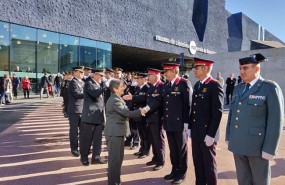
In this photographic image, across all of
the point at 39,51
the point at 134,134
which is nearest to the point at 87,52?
the point at 39,51

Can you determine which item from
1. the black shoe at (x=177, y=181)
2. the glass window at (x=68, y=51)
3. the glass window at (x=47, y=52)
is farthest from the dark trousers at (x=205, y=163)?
the glass window at (x=68, y=51)

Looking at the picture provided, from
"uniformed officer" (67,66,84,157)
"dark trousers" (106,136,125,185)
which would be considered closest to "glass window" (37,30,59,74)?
"uniformed officer" (67,66,84,157)

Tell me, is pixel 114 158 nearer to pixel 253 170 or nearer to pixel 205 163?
pixel 205 163

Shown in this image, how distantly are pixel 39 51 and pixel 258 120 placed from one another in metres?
19.6

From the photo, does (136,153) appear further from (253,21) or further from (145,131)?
(253,21)

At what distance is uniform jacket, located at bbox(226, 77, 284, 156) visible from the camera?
3010 mm

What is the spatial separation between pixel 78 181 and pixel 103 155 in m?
1.68

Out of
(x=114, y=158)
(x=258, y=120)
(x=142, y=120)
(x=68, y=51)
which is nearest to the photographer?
(x=258, y=120)

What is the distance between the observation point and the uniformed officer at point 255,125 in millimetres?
3018

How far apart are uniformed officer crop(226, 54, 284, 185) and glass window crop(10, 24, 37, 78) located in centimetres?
1820

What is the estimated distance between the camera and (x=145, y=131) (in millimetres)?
6625

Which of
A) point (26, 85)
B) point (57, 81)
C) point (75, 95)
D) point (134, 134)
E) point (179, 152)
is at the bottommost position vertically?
point (134, 134)

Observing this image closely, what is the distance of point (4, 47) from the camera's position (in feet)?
59.5

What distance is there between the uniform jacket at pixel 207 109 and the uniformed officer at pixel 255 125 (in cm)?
56
